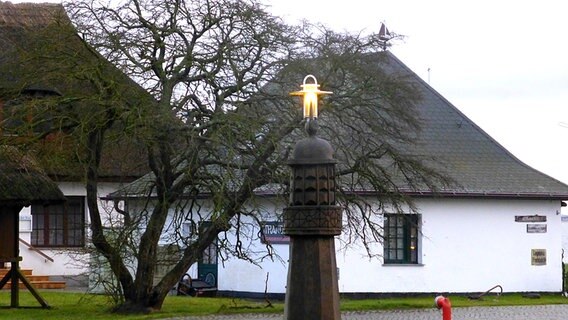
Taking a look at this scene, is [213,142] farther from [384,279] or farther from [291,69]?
[384,279]

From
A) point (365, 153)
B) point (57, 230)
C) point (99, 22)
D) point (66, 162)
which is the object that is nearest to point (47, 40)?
point (99, 22)

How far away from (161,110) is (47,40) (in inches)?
109

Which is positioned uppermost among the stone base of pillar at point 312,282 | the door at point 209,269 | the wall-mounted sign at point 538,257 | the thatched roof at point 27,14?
the thatched roof at point 27,14

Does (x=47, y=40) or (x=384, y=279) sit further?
(x=384, y=279)

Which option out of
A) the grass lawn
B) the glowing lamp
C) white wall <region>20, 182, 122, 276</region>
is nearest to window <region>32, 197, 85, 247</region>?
white wall <region>20, 182, 122, 276</region>

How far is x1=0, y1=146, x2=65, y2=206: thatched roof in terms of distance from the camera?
1040 inches

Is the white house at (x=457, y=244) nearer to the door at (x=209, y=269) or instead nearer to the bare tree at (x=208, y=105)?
the door at (x=209, y=269)

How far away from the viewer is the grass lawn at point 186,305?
25.3 m

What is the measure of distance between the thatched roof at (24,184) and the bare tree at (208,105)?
235 cm

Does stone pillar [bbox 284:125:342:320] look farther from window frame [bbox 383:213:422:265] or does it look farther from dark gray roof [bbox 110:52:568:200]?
window frame [bbox 383:213:422:265]

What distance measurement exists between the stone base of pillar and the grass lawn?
13.9 m

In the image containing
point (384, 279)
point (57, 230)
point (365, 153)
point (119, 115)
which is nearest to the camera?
point (119, 115)

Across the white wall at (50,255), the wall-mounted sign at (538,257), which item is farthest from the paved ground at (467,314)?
the white wall at (50,255)

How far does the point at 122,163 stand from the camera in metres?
26.4
